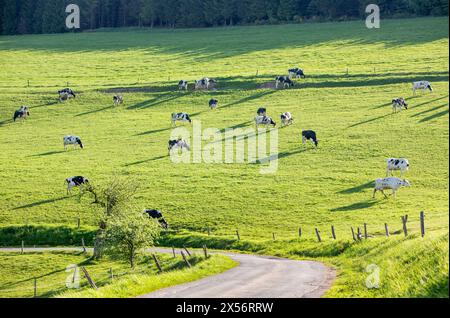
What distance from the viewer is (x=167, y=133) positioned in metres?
68.0

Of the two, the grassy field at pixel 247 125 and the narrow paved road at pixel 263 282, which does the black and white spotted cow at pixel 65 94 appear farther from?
the narrow paved road at pixel 263 282

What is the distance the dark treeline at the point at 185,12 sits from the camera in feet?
430

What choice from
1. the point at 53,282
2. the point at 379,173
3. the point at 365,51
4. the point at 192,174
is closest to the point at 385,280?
the point at 53,282

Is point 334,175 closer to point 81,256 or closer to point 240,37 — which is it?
point 81,256

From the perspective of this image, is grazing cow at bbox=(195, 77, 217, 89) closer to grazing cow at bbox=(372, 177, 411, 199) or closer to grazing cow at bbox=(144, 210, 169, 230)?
grazing cow at bbox=(144, 210, 169, 230)

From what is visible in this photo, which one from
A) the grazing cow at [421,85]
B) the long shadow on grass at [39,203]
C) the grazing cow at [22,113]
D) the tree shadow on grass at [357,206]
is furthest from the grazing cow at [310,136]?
the grazing cow at [22,113]

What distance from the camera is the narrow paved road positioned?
2503 cm

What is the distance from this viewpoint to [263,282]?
2802 centimetres

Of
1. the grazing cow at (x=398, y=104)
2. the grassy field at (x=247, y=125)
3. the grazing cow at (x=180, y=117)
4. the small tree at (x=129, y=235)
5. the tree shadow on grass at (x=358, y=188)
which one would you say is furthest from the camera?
the grazing cow at (x=180, y=117)

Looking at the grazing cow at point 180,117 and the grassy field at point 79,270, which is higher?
the grazing cow at point 180,117

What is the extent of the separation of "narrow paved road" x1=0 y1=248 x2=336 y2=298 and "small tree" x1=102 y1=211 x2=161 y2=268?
6.19 metres

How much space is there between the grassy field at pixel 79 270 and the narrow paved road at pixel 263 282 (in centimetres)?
113

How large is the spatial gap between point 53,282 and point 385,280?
787 inches

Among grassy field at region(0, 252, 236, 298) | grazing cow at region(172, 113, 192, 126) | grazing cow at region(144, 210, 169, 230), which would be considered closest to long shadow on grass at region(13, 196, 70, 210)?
grassy field at region(0, 252, 236, 298)
